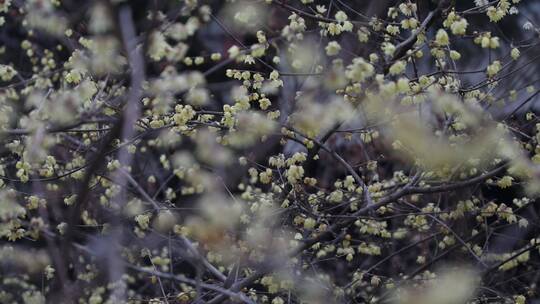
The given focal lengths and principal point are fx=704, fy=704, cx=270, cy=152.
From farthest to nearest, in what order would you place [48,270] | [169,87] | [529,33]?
[529,33], [48,270], [169,87]

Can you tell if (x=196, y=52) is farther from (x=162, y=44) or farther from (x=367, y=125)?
(x=162, y=44)

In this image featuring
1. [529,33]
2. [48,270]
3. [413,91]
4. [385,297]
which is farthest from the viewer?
[529,33]

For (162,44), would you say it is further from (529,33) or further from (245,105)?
(529,33)

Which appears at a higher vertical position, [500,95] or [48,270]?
[500,95]

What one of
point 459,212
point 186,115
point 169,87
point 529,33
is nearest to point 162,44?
point 169,87

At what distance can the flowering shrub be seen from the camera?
3312 millimetres

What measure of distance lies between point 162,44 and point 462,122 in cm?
193

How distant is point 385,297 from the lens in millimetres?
4867

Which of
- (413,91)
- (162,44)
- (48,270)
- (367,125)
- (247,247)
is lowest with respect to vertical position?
(48,270)

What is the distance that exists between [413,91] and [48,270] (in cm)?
302

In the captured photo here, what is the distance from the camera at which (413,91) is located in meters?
4.00

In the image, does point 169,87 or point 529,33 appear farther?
point 529,33

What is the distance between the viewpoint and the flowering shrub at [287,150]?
331 centimetres

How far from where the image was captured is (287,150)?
21.0 feet
